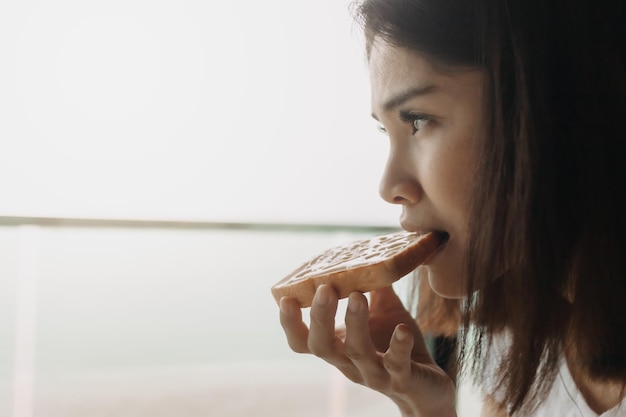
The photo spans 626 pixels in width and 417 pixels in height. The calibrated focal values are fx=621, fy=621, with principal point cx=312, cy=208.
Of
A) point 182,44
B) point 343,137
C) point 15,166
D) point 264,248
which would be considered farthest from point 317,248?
point 15,166

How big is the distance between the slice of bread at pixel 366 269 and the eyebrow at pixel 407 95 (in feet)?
0.65

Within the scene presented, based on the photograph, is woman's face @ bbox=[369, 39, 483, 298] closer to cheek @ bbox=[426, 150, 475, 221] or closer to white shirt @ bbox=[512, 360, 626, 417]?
cheek @ bbox=[426, 150, 475, 221]

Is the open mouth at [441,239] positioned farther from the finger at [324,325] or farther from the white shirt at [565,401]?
the white shirt at [565,401]

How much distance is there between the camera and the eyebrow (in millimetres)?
842

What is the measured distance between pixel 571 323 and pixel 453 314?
1.33 ft

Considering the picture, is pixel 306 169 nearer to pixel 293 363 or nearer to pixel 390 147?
pixel 293 363

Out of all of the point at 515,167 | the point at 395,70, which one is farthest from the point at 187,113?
the point at 515,167

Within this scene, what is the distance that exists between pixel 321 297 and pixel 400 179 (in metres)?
0.20

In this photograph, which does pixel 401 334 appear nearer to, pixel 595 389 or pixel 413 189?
pixel 413 189

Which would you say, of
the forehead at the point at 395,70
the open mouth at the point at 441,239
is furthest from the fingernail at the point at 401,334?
the forehead at the point at 395,70

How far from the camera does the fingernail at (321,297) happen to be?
867 mm

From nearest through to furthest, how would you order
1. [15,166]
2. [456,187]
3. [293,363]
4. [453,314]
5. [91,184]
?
[456,187], [453,314], [15,166], [91,184], [293,363]

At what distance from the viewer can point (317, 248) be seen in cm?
181

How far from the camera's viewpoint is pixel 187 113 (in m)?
1.77
